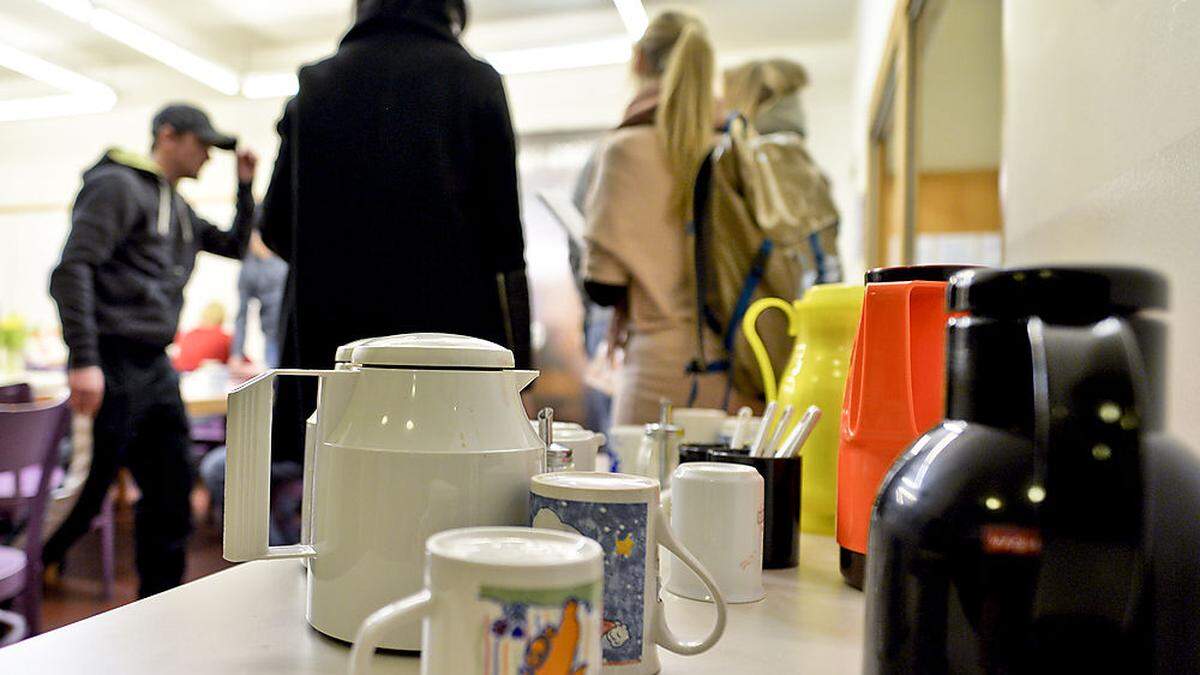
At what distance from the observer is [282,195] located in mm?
1496

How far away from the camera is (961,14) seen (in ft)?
5.69

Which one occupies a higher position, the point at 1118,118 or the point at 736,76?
the point at 736,76

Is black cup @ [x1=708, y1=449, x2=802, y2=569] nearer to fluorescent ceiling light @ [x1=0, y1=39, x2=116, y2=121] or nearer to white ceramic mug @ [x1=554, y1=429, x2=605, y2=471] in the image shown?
white ceramic mug @ [x1=554, y1=429, x2=605, y2=471]

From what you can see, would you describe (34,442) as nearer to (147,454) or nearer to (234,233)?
(147,454)

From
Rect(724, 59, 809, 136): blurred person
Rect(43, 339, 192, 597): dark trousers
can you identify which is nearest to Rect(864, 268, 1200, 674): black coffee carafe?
Rect(724, 59, 809, 136): blurred person

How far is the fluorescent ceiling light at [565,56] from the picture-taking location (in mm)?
5340

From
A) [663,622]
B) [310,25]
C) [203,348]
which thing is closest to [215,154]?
[310,25]

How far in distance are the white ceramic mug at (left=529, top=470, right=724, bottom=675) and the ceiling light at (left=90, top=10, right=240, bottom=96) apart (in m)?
5.61

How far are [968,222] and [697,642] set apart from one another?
1.45 m

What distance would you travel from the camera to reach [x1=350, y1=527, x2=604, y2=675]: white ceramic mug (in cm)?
38

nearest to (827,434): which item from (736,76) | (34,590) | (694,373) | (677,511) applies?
(677,511)

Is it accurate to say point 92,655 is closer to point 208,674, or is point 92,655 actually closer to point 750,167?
point 208,674

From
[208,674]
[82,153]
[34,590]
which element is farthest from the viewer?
[82,153]

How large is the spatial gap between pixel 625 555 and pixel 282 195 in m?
1.22
